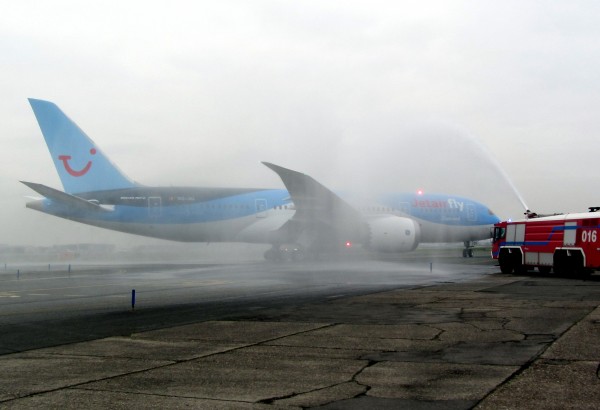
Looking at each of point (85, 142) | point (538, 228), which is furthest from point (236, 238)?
point (538, 228)

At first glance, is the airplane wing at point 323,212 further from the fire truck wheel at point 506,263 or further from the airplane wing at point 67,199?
the airplane wing at point 67,199

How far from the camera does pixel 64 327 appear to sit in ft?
44.5

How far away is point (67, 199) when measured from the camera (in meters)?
40.2

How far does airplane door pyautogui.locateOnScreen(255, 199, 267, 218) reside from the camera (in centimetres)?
4731

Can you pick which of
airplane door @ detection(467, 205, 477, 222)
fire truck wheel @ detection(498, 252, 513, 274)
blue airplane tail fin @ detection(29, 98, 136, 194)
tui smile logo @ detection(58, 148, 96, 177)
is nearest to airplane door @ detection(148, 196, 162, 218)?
blue airplane tail fin @ detection(29, 98, 136, 194)

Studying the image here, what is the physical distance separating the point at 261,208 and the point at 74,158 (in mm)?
13503

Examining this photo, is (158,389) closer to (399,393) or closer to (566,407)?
(399,393)

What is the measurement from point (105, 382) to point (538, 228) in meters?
25.2

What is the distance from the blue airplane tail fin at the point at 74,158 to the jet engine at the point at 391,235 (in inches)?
688

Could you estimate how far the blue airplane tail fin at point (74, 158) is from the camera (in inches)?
1721

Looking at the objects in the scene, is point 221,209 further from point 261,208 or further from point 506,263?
point 506,263

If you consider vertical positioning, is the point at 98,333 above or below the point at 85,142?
below

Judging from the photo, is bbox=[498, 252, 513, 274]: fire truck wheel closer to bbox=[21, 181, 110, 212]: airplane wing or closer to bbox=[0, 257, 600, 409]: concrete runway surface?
bbox=[0, 257, 600, 409]: concrete runway surface

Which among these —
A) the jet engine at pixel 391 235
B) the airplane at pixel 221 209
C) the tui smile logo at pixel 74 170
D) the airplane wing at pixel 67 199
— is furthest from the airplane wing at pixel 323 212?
the tui smile logo at pixel 74 170
